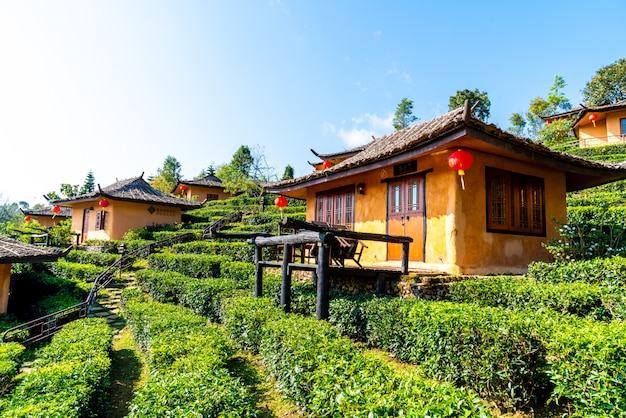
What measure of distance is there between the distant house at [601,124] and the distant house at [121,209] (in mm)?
31740

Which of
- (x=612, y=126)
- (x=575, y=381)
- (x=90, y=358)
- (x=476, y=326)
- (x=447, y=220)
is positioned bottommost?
(x=90, y=358)

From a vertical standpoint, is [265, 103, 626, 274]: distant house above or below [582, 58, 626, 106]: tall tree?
below

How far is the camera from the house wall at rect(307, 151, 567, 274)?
Answer: 297 inches

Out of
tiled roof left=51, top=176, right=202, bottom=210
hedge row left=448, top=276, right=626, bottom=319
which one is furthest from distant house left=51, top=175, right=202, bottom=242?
hedge row left=448, top=276, right=626, bottom=319

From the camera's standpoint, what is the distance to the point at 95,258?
18.6m

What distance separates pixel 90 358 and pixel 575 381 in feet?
23.1

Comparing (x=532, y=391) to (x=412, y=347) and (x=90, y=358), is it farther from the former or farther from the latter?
(x=90, y=358)

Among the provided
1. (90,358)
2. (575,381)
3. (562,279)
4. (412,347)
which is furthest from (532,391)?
(90,358)

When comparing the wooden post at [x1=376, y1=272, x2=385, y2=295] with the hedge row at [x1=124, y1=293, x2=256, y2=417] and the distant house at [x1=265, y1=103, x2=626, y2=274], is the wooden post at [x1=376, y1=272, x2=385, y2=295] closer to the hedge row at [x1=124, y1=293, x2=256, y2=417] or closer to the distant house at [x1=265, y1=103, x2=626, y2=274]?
the distant house at [x1=265, y1=103, x2=626, y2=274]

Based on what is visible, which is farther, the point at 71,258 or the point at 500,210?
the point at 71,258

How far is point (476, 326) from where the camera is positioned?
160 inches

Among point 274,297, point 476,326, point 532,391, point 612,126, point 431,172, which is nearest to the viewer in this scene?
point 532,391

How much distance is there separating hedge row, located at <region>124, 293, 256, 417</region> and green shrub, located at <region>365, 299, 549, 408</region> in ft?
7.64

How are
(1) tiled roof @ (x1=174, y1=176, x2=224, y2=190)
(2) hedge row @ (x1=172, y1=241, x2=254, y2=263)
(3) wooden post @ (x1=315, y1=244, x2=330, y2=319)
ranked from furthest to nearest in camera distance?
1. (1) tiled roof @ (x1=174, y1=176, x2=224, y2=190)
2. (2) hedge row @ (x1=172, y1=241, x2=254, y2=263)
3. (3) wooden post @ (x1=315, y1=244, x2=330, y2=319)
